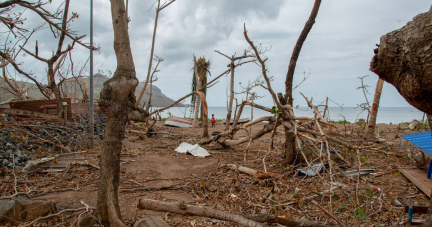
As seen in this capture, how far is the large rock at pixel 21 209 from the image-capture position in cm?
310

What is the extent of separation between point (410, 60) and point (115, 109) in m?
2.73

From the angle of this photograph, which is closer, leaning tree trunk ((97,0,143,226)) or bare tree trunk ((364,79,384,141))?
leaning tree trunk ((97,0,143,226))

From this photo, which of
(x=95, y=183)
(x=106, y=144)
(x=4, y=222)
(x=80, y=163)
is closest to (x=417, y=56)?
(x=106, y=144)

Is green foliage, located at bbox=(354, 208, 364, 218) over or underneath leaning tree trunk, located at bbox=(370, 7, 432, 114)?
underneath

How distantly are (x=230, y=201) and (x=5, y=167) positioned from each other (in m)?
4.32

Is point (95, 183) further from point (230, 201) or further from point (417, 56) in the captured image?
point (417, 56)

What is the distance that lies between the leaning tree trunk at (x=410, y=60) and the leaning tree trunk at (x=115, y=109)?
2.44 metres

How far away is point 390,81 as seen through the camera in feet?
6.15

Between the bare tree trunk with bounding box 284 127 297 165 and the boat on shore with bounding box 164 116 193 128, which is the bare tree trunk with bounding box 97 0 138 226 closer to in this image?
the bare tree trunk with bounding box 284 127 297 165

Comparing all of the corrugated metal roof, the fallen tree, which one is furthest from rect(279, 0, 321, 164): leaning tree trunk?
the fallen tree

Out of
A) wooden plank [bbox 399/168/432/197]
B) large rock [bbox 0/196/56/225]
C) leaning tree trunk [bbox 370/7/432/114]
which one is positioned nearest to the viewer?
leaning tree trunk [bbox 370/7/432/114]

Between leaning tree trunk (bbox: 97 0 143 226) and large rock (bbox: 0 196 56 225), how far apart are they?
94 centimetres

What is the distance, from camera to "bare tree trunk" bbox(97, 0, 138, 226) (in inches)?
112

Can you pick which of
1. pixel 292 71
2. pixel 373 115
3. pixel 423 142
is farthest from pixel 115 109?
pixel 373 115
